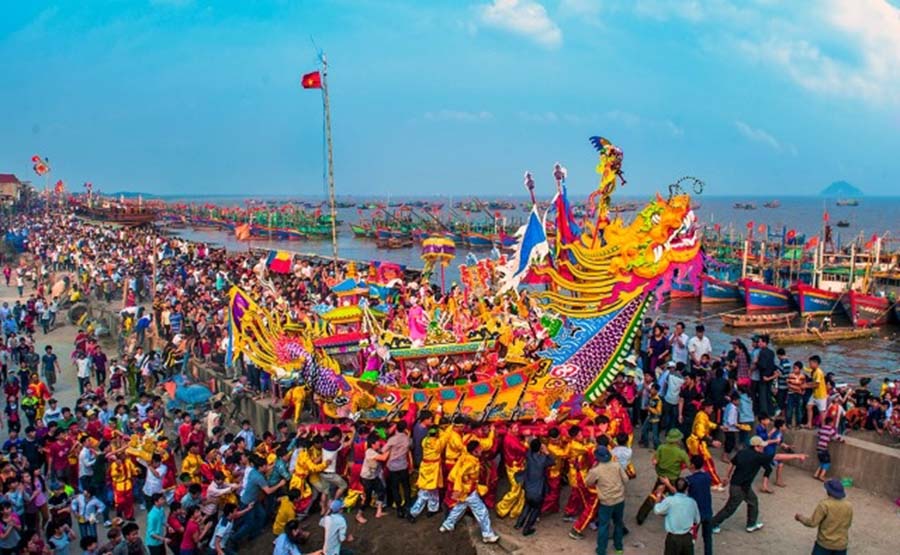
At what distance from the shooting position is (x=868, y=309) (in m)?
33.6

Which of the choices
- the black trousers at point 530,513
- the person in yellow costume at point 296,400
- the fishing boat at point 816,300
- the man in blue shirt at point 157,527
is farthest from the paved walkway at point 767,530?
the fishing boat at point 816,300

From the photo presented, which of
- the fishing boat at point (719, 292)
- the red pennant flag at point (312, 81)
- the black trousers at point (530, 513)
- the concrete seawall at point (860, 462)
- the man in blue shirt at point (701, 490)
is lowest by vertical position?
the fishing boat at point (719, 292)

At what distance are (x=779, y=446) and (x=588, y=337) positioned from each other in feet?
9.00

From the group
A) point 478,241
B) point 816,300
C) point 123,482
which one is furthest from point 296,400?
point 478,241

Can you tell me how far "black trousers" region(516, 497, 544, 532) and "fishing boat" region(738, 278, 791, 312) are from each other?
31972 millimetres

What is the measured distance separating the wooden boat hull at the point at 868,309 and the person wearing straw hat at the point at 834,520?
3147 cm

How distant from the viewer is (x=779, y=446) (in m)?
8.27

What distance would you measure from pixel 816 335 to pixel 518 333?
22.0 metres

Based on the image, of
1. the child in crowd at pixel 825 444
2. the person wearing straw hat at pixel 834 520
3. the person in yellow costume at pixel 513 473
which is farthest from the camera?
the child in crowd at pixel 825 444

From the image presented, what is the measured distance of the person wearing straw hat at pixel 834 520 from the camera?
6.09 m

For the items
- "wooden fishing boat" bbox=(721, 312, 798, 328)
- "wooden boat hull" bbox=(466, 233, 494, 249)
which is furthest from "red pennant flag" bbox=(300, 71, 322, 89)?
"wooden boat hull" bbox=(466, 233, 494, 249)

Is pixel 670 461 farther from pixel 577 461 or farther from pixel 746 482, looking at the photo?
pixel 577 461

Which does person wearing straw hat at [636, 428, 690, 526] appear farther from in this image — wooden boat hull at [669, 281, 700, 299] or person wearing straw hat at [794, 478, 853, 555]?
wooden boat hull at [669, 281, 700, 299]

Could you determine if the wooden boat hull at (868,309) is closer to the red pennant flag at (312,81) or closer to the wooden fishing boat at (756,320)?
the wooden fishing boat at (756,320)
